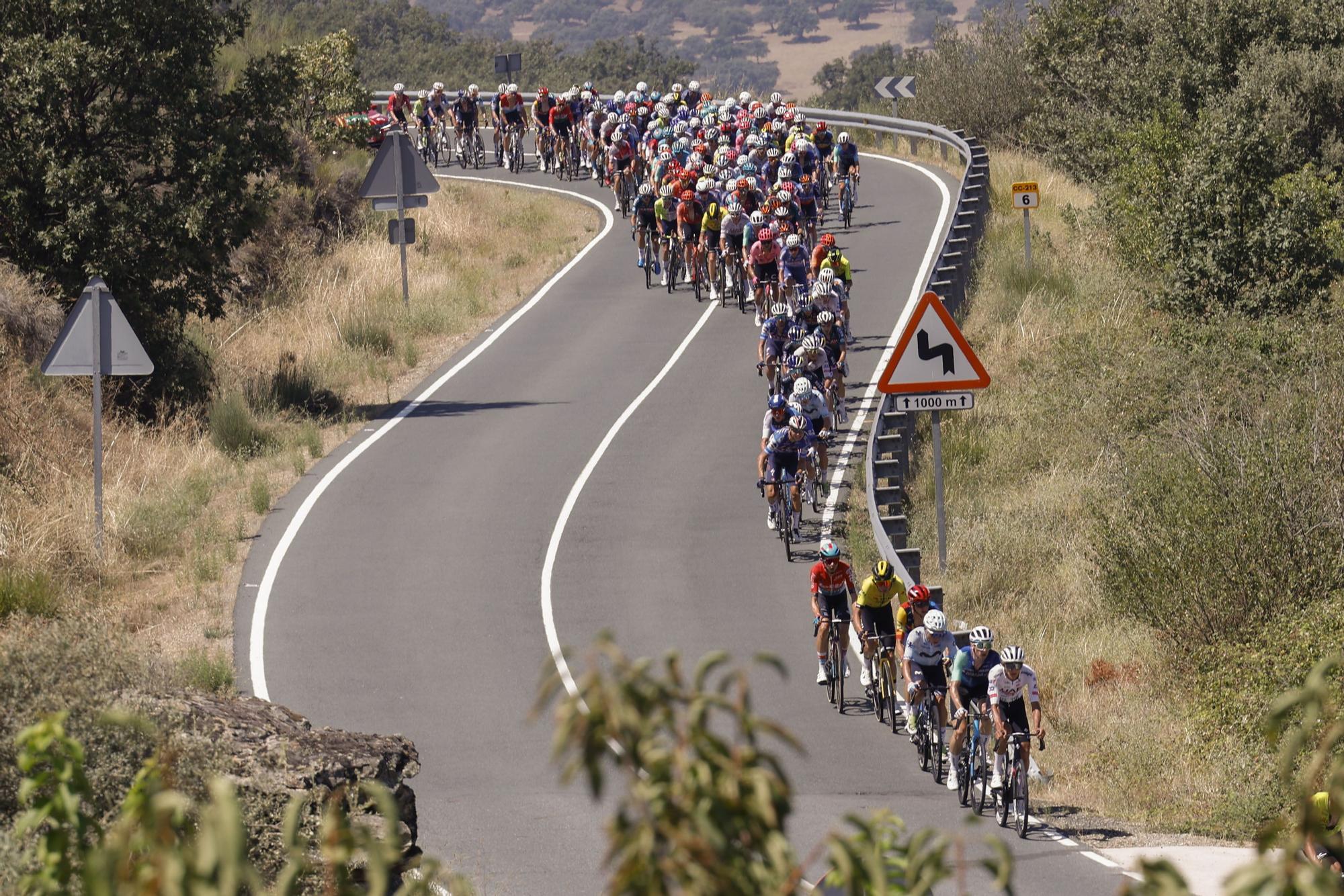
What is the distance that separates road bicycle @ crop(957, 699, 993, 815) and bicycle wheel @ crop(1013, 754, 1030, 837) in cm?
43

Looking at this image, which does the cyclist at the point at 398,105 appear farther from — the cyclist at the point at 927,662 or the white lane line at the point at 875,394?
the cyclist at the point at 927,662

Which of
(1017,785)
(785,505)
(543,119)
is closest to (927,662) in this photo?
(1017,785)

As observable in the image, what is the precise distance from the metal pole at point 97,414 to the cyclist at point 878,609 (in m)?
7.49

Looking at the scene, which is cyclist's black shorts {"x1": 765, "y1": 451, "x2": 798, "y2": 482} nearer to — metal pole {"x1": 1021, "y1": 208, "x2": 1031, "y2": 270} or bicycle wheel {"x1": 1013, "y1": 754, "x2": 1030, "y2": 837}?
bicycle wheel {"x1": 1013, "y1": 754, "x2": 1030, "y2": 837}

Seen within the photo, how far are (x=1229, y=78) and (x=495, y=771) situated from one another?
31.0m

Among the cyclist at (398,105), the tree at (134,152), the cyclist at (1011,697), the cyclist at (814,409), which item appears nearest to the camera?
the cyclist at (1011,697)

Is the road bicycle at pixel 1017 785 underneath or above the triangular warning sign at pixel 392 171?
underneath

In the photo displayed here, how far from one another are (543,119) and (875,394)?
21.4m

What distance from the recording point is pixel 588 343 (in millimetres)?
29297

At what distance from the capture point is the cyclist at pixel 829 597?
15719 millimetres

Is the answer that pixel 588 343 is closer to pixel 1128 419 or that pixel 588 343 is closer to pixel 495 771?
pixel 1128 419

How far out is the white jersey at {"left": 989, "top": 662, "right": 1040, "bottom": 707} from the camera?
13352 millimetres

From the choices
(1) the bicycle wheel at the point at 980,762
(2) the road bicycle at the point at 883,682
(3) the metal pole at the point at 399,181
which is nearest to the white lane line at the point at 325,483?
(3) the metal pole at the point at 399,181

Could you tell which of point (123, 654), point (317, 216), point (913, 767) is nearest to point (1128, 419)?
point (913, 767)
